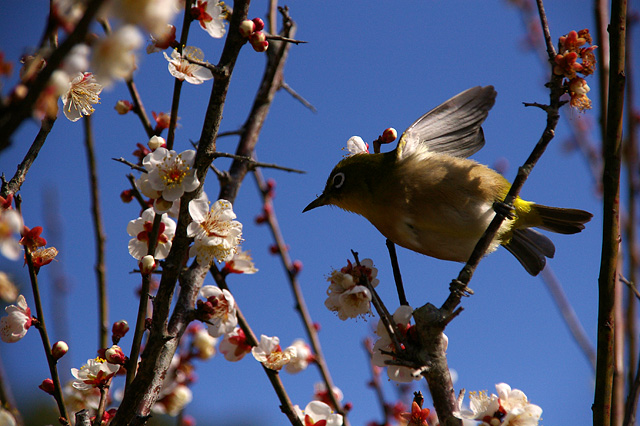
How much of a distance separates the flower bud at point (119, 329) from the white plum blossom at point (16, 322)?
37 cm

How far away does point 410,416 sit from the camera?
98.7 inches

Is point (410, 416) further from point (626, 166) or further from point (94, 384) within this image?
point (626, 166)

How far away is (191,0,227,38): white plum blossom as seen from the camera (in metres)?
2.65

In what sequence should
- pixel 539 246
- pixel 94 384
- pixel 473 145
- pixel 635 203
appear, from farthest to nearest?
pixel 539 246, pixel 473 145, pixel 635 203, pixel 94 384

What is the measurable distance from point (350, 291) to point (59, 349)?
4.55 feet

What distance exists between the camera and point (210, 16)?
268 cm

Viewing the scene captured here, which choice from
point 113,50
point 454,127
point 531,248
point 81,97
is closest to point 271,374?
point 81,97

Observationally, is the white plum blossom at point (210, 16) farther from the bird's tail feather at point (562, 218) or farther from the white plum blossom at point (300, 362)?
the bird's tail feather at point (562, 218)

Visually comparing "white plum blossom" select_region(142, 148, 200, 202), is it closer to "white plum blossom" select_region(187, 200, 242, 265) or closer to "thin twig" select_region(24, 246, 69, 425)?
"white plum blossom" select_region(187, 200, 242, 265)

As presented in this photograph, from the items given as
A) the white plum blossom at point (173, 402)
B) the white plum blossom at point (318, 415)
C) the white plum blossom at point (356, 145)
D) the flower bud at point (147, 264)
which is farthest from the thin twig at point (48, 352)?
the white plum blossom at point (356, 145)

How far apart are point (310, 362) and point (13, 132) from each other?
2936 millimetres

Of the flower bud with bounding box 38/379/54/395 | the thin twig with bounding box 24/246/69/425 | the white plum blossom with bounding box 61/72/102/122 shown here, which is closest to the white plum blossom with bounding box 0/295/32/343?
the thin twig with bounding box 24/246/69/425

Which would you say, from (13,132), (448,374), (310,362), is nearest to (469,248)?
(310,362)

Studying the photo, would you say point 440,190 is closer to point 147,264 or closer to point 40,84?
point 147,264
